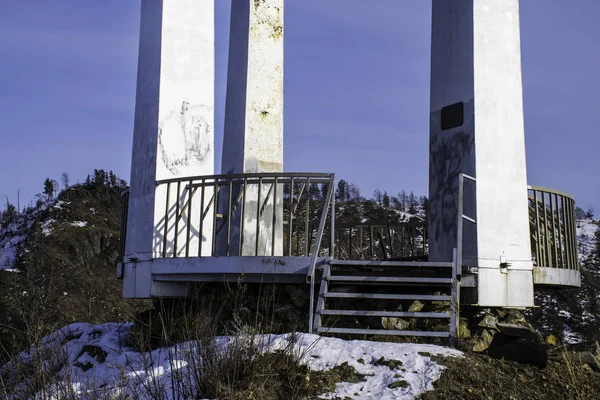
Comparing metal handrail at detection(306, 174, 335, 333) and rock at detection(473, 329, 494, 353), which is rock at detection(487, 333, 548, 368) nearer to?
rock at detection(473, 329, 494, 353)

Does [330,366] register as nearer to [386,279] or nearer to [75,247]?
[386,279]

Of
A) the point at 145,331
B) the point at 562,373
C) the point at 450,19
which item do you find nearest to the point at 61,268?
the point at 145,331

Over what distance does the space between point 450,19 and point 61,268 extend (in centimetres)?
2938

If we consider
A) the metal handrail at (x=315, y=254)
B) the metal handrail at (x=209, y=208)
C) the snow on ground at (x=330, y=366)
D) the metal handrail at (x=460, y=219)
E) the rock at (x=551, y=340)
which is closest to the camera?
the snow on ground at (x=330, y=366)

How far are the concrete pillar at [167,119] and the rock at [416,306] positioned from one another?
3.26 meters

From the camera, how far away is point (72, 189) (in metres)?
45.1

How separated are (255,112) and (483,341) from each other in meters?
5.42

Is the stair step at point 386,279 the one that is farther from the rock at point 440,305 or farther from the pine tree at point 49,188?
the pine tree at point 49,188

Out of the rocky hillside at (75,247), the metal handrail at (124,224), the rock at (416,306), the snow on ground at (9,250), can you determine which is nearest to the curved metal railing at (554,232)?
the rock at (416,306)

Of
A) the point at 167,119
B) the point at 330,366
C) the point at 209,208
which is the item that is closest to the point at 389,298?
the point at 330,366

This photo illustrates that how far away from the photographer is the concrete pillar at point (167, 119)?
10.5 metres

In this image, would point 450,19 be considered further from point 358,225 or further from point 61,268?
point 61,268

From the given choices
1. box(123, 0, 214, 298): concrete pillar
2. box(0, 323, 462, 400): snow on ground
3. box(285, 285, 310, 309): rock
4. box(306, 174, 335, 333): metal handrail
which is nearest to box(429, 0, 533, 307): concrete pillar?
box(306, 174, 335, 333): metal handrail

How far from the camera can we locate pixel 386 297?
8312 mm
